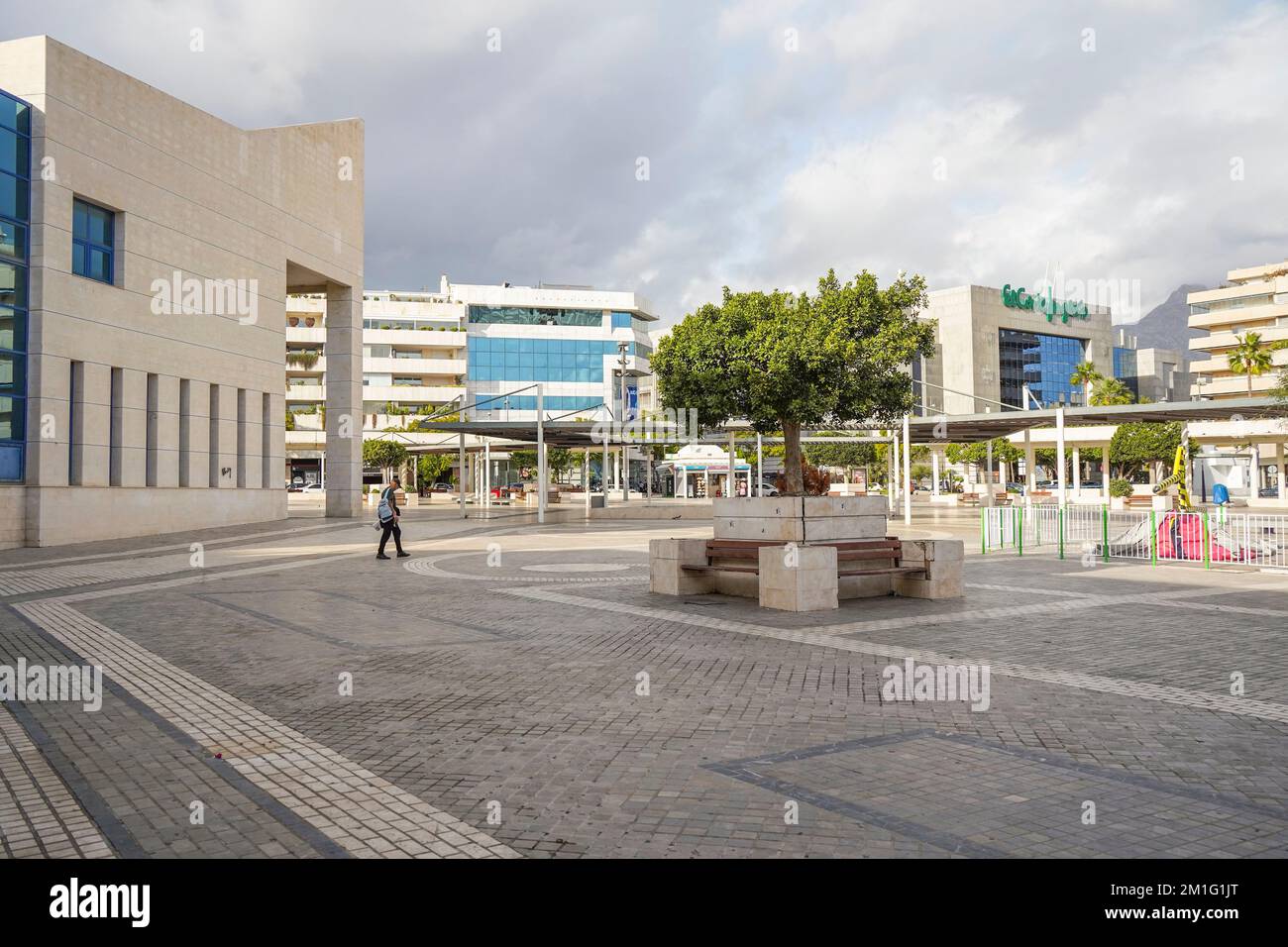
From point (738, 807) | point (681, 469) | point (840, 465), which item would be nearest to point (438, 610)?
point (738, 807)

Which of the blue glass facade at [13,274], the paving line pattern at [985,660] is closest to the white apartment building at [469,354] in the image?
the blue glass facade at [13,274]

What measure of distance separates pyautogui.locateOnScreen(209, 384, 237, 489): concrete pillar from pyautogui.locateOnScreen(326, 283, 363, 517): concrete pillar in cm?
740

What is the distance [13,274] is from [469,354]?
5936 centimetres

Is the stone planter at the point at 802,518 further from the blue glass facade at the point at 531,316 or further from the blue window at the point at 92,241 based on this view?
the blue glass facade at the point at 531,316

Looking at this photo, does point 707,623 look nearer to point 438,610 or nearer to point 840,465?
point 438,610

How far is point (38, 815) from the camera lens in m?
4.68

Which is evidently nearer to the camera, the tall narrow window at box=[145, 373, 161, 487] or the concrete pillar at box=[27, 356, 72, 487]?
the concrete pillar at box=[27, 356, 72, 487]

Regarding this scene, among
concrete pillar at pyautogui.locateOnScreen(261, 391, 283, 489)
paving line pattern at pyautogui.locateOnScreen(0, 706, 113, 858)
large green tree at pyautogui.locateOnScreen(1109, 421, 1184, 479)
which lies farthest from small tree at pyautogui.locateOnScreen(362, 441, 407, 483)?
paving line pattern at pyautogui.locateOnScreen(0, 706, 113, 858)

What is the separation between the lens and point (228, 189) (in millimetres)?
31328

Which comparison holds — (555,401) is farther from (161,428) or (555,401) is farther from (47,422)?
(47,422)

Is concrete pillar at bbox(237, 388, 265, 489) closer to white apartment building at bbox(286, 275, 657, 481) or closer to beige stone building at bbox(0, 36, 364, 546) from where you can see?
beige stone building at bbox(0, 36, 364, 546)

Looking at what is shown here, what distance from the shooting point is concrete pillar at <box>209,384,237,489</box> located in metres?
31.0

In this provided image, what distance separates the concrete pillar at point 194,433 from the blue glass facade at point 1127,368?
131 meters
